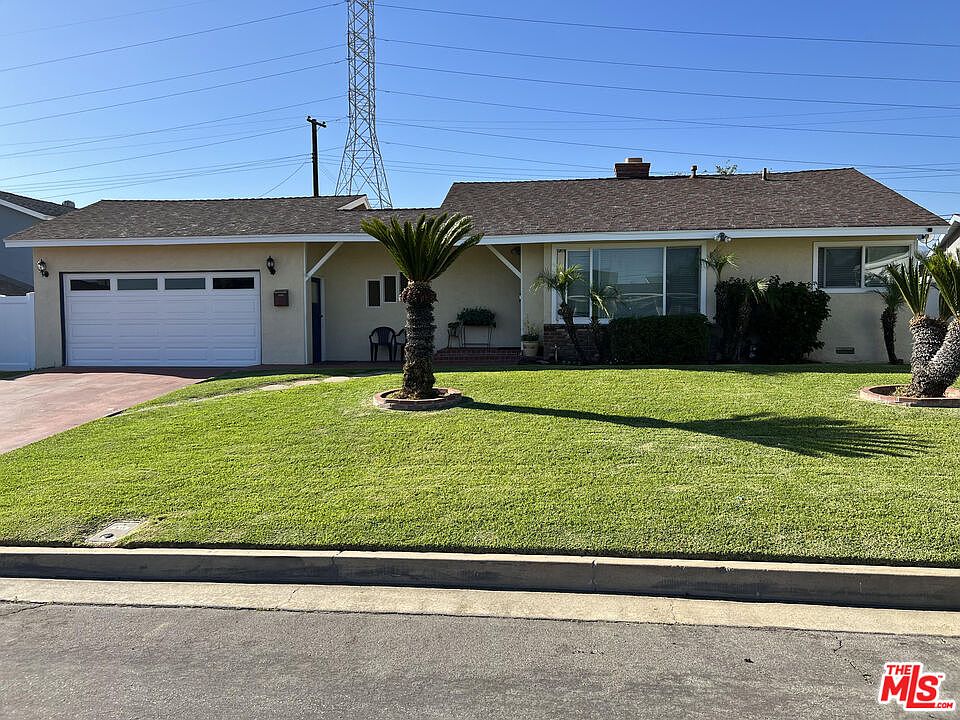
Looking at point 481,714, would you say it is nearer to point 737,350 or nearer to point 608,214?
point 737,350

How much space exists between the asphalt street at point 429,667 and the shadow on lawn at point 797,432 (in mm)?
3457

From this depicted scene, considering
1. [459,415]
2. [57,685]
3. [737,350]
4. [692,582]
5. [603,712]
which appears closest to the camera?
[603,712]

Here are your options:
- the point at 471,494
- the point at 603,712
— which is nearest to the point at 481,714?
the point at 603,712

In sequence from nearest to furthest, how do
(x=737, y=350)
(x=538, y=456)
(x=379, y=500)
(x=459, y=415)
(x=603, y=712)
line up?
(x=603, y=712) → (x=379, y=500) → (x=538, y=456) → (x=459, y=415) → (x=737, y=350)

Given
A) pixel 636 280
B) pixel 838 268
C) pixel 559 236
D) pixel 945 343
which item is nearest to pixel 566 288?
pixel 559 236

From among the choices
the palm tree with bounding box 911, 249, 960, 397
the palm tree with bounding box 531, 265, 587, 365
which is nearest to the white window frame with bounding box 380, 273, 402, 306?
the palm tree with bounding box 531, 265, 587, 365

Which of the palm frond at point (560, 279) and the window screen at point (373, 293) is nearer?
the palm frond at point (560, 279)

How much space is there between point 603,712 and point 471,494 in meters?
3.17

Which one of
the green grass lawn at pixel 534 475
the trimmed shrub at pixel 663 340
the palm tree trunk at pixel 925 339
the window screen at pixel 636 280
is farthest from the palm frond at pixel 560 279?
the palm tree trunk at pixel 925 339

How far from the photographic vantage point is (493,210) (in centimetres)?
1798

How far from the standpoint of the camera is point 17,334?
18.2m

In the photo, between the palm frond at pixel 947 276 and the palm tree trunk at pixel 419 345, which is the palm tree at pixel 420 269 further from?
the palm frond at pixel 947 276

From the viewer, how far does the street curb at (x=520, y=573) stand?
496cm

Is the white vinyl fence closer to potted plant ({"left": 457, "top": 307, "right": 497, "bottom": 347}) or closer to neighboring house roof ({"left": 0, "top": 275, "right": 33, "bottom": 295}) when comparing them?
neighboring house roof ({"left": 0, "top": 275, "right": 33, "bottom": 295})
